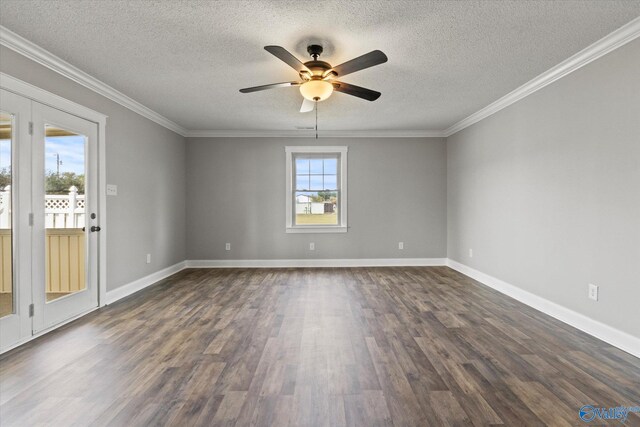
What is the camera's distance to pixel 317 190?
6.23 metres

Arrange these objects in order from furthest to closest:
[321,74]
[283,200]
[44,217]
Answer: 1. [283,200]
2. [44,217]
3. [321,74]

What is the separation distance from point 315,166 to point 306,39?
3582mm

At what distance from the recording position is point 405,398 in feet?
6.33

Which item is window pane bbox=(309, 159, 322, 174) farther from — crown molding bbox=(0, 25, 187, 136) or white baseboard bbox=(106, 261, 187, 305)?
white baseboard bbox=(106, 261, 187, 305)

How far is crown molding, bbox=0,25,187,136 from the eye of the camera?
2.60 meters

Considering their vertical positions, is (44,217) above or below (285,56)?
below

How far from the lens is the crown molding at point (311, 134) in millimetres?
6000

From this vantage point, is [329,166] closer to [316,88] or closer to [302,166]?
[302,166]

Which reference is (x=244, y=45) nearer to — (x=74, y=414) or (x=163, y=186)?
(x=74, y=414)

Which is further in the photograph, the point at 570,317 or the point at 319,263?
the point at 319,263

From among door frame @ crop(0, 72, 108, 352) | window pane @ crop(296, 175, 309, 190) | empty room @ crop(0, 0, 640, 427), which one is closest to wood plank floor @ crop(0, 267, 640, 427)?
empty room @ crop(0, 0, 640, 427)

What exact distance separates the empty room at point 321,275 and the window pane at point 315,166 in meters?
1.09

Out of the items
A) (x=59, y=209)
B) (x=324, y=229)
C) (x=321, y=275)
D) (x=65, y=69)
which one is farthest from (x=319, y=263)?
(x=65, y=69)

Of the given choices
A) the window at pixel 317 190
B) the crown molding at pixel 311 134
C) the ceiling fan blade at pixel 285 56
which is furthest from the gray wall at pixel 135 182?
the ceiling fan blade at pixel 285 56
